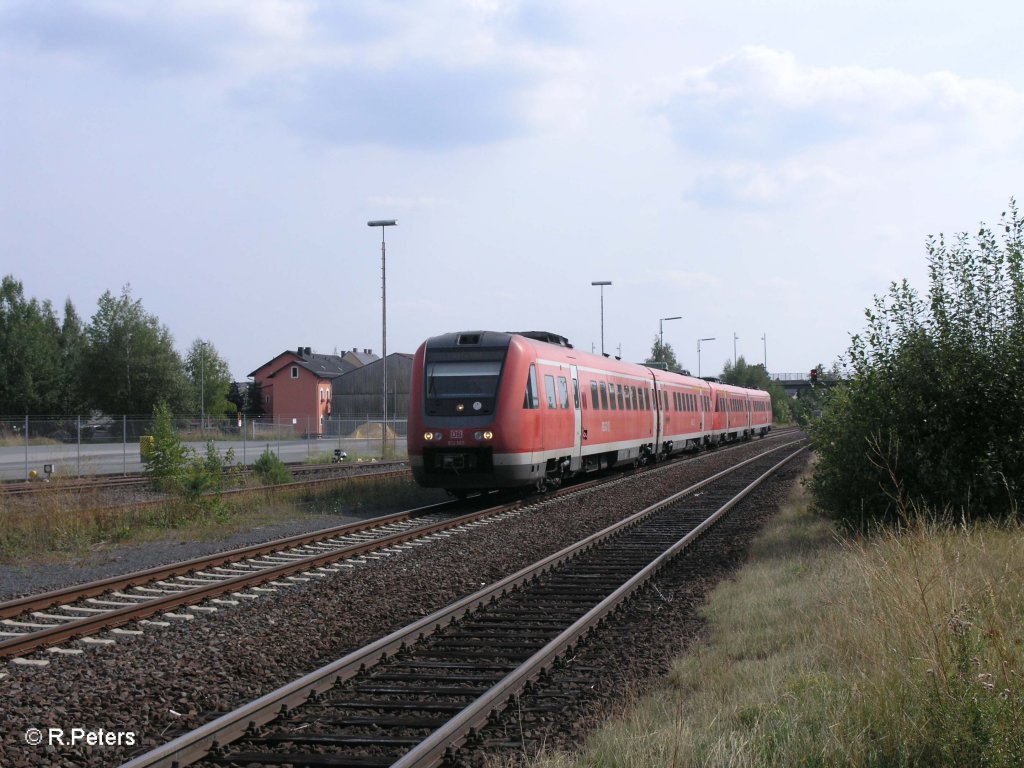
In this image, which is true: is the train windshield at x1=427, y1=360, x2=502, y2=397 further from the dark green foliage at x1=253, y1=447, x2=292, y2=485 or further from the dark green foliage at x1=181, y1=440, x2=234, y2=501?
the dark green foliage at x1=253, y1=447, x2=292, y2=485

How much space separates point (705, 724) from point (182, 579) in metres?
7.00

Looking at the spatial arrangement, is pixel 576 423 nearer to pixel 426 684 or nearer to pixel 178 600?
pixel 178 600

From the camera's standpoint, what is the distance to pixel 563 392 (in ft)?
66.3

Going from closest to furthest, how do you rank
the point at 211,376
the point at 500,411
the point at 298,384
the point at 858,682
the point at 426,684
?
the point at 858,682 → the point at 426,684 → the point at 500,411 → the point at 211,376 → the point at 298,384

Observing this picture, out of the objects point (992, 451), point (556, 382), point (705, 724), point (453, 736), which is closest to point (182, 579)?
point (453, 736)

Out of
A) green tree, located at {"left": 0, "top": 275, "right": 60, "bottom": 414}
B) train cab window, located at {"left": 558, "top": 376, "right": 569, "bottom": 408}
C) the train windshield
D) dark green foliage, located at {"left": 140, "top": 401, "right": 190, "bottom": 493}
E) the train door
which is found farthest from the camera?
green tree, located at {"left": 0, "top": 275, "right": 60, "bottom": 414}

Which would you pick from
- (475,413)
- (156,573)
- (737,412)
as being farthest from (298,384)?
(156,573)

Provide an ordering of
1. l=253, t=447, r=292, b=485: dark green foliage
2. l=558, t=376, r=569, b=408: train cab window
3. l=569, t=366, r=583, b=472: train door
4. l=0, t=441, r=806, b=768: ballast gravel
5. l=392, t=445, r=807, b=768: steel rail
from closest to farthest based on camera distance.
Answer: l=392, t=445, r=807, b=768: steel rail, l=0, t=441, r=806, b=768: ballast gravel, l=558, t=376, r=569, b=408: train cab window, l=569, t=366, r=583, b=472: train door, l=253, t=447, r=292, b=485: dark green foliage

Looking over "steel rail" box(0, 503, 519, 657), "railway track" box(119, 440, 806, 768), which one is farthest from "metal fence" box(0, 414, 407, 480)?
"railway track" box(119, 440, 806, 768)

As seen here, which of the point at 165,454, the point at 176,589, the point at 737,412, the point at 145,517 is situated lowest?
the point at 176,589

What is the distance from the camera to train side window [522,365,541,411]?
17906 mm

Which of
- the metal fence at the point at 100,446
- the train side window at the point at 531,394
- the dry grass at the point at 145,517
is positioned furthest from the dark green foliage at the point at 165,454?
the train side window at the point at 531,394

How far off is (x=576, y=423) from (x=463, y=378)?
3942 millimetres

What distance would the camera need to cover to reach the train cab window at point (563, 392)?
20.0 meters
